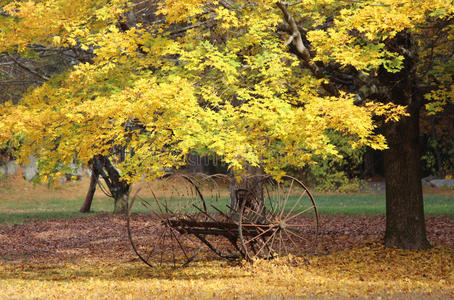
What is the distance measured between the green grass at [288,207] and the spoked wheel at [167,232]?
7.51 feet

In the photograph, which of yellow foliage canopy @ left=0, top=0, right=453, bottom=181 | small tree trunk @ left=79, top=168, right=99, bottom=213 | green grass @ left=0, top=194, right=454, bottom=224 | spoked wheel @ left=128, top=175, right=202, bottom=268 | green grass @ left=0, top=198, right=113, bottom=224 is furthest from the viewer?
green grass @ left=0, top=198, right=113, bottom=224

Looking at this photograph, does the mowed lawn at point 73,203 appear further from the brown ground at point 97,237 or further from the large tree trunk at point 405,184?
the large tree trunk at point 405,184

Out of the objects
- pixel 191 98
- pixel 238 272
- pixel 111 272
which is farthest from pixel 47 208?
pixel 191 98

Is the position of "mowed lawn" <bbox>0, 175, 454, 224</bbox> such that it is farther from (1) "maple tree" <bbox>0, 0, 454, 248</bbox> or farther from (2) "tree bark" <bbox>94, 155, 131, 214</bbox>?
(1) "maple tree" <bbox>0, 0, 454, 248</bbox>

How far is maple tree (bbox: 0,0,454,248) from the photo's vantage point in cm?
835

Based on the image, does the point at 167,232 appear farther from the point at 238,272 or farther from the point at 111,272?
the point at 238,272

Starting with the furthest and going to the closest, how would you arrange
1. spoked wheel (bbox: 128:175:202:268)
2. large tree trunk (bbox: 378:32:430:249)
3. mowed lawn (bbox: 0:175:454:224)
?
mowed lawn (bbox: 0:175:454:224) < large tree trunk (bbox: 378:32:430:249) < spoked wheel (bbox: 128:175:202:268)

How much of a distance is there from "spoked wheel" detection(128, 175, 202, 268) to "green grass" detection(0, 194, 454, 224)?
7.51ft

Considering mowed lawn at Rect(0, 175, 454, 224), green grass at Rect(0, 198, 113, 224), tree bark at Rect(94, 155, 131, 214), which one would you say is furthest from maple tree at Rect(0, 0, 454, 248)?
green grass at Rect(0, 198, 113, 224)

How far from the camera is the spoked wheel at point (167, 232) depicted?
31.0 ft

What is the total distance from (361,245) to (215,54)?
548cm

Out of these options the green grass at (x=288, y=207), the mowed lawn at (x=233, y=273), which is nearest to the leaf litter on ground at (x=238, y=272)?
the mowed lawn at (x=233, y=273)

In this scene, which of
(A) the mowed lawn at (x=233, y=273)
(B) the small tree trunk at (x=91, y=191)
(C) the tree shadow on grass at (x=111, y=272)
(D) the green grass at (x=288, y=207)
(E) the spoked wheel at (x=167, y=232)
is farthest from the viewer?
(B) the small tree trunk at (x=91, y=191)

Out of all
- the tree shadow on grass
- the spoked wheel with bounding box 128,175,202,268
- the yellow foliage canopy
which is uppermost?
the yellow foliage canopy
